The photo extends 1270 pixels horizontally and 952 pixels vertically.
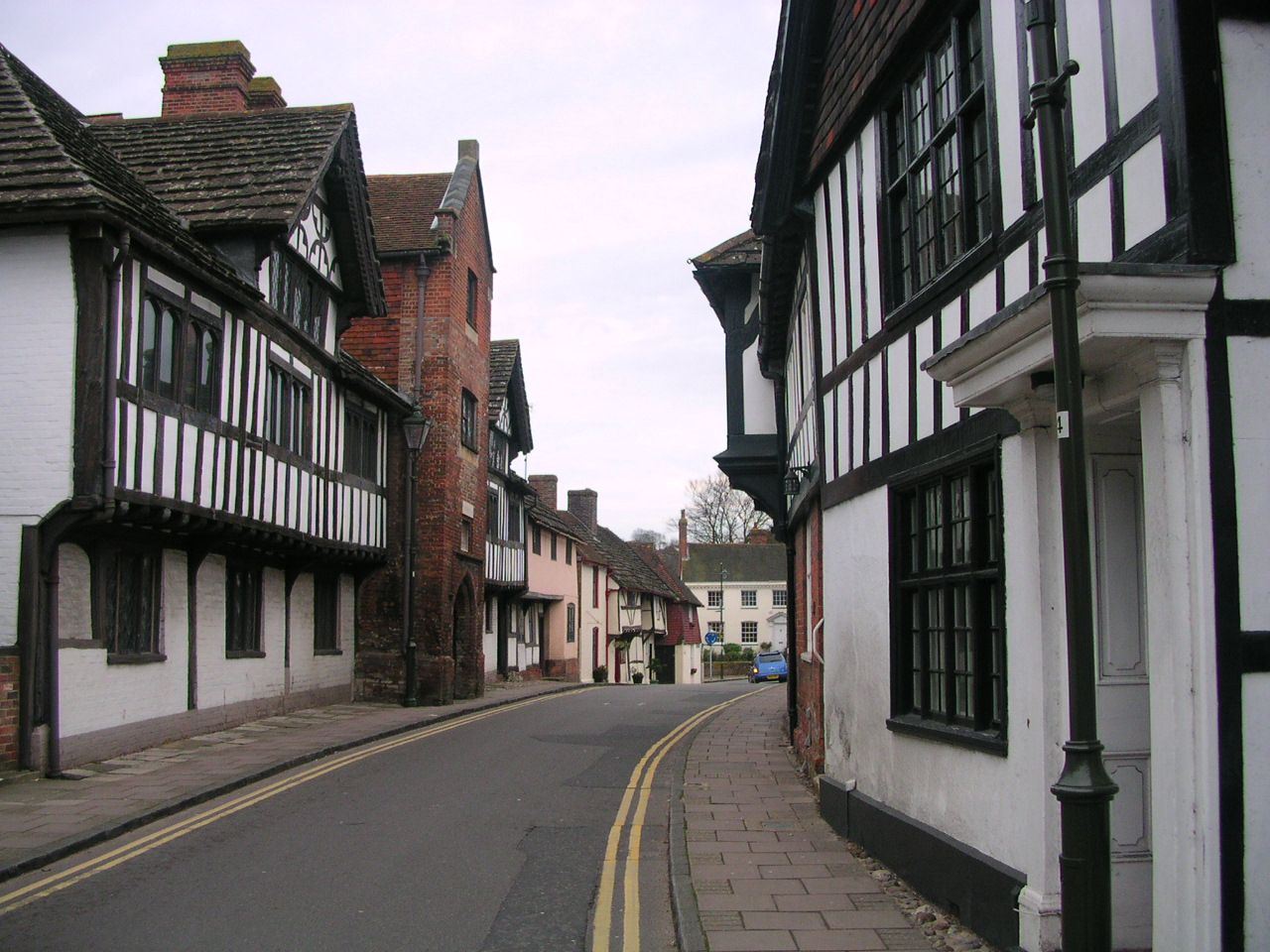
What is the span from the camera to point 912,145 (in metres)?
8.34

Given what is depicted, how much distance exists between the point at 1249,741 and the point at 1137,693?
129cm

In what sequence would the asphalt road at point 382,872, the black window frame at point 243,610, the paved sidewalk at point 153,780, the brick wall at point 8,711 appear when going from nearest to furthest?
1. the asphalt road at point 382,872
2. the paved sidewalk at point 153,780
3. the brick wall at point 8,711
4. the black window frame at point 243,610

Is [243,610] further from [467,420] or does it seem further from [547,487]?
[547,487]

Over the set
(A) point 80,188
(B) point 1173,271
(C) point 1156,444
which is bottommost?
(C) point 1156,444

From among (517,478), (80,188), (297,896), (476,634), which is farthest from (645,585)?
(297,896)

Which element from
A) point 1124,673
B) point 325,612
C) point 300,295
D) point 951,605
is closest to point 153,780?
point 951,605

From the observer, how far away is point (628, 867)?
8.48m

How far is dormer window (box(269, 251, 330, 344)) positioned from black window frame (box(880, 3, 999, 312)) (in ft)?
37.6

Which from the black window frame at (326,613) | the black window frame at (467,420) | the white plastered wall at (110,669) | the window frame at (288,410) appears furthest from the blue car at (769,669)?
the white plastered wall at (110,669)

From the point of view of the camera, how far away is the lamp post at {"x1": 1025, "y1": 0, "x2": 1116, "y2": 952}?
165 inches

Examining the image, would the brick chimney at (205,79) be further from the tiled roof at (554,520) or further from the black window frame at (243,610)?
the tiled roof at (554,520)

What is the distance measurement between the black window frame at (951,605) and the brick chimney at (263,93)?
796 inches

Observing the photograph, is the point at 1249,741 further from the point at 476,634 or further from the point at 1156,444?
the point at 476,634

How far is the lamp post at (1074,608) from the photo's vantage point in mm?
4180
